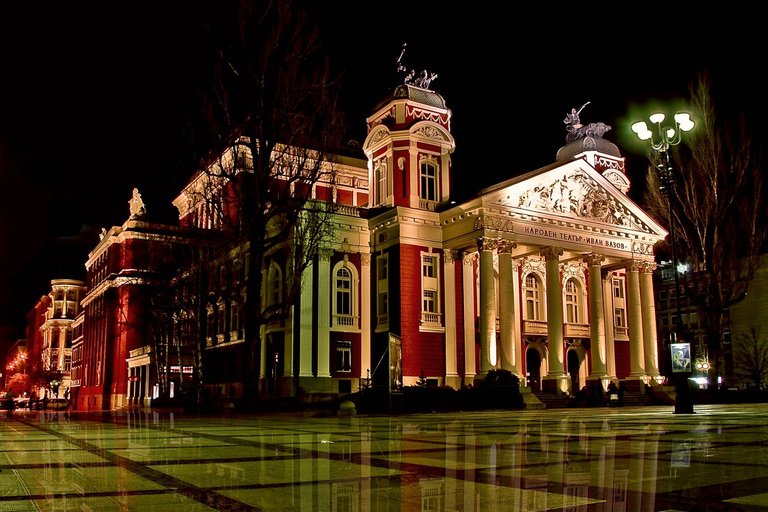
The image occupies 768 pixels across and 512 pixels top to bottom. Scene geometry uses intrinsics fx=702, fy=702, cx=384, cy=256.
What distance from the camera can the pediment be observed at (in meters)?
39.3

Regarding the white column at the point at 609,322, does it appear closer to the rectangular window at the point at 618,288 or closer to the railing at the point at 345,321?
the rectangular window at the point at 618,288

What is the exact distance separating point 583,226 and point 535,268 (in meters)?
4.67

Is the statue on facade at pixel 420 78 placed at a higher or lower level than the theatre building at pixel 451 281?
higher

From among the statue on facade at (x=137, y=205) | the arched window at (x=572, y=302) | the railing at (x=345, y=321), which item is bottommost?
the railing at (x=345, y=321)

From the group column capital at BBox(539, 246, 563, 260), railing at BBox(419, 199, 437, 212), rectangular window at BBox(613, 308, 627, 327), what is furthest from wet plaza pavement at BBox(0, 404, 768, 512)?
rectangular window at BBox(613, 308, 627, 327)

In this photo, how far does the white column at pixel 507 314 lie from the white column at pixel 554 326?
255cm

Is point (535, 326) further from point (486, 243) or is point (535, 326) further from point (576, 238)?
point (486, 243)

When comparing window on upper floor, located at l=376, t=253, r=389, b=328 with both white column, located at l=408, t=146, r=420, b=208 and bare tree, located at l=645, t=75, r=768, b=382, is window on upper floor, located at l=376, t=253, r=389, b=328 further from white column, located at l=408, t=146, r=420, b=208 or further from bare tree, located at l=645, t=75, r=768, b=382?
bare tree, located at l=645, t=75, r=768, b=382

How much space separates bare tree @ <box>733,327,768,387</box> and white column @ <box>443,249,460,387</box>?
34.5m

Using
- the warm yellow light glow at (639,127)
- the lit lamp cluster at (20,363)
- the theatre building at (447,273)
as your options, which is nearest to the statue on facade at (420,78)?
the theatre building at (447,273)

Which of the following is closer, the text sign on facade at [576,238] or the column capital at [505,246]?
the column capital at [505,246]

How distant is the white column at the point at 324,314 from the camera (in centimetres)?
3841

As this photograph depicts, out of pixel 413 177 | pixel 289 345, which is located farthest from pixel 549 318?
pixel 289 345

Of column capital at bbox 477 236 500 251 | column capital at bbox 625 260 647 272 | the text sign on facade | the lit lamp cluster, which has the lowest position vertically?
the lit lamp cluster
